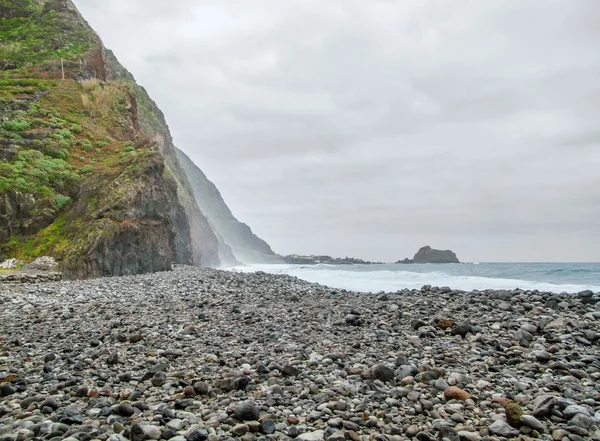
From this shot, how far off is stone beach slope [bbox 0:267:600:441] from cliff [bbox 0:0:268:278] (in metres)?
9.98

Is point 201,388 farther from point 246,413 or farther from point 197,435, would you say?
point 197,435

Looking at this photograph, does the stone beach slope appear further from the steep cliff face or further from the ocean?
the steep cliff face

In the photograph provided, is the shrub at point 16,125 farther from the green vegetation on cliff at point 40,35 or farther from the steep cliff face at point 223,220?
the steep cliff face at point 223,220

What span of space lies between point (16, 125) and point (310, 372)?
2326 cm

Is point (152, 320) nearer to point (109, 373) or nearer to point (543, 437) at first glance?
point (109, 373)

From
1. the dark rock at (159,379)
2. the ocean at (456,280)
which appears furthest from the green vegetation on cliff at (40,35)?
the dark rock at (159,379)

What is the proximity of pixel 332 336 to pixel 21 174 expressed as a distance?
62.5 ft

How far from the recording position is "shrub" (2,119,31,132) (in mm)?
21297

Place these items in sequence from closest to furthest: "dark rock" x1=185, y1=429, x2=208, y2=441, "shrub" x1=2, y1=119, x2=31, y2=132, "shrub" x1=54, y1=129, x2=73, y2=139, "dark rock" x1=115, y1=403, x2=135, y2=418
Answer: "dark rock" x1=185, y1=429, x2=208, y2=441, "dark rock" x1=115, y1=403, x2=135, y2=418, "shrub" x1=2, y1=119, x2=31, y2=132, "shrub" x1=54, y1=129, x2=73, y2=139

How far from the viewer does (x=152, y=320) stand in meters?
8.53

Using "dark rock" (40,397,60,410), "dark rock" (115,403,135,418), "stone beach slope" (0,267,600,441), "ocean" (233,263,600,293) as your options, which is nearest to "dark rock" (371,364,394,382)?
"stone beach slope" (0,267,600,441)

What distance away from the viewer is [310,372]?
5363 millimetres

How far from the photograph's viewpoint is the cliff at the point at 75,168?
60.1ft

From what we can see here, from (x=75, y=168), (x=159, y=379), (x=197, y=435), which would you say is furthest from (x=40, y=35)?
(x=197, y=435)
